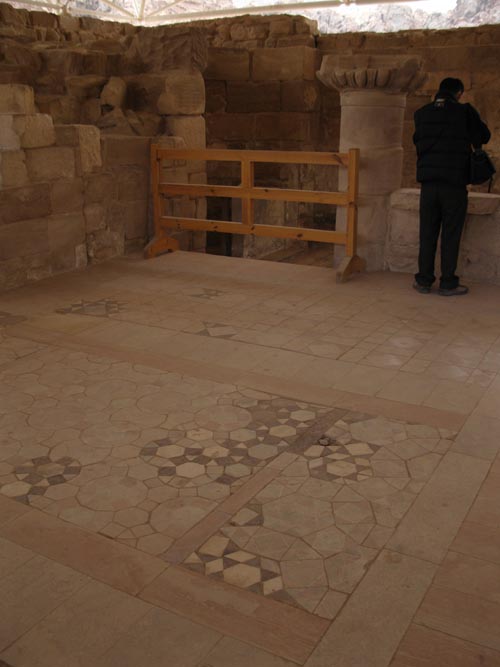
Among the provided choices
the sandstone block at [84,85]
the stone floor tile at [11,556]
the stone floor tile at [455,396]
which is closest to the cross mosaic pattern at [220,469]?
the stone floor tile at [11,556]

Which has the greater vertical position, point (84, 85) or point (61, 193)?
point (84, 85)

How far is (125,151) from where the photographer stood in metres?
7.71

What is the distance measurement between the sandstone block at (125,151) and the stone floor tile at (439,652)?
6.26 m

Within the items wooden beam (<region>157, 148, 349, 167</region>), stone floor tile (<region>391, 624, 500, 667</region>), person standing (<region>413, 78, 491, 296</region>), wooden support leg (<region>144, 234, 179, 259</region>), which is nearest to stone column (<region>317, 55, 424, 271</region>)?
wooden beam (<region>157, 148, 349, 167</region>)

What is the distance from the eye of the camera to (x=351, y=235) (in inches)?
269

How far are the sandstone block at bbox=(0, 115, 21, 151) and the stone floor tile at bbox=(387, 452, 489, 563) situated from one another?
4840 mm

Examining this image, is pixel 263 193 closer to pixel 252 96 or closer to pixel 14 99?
pixel 14 99

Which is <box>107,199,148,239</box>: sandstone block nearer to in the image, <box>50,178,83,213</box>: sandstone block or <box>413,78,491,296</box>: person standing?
<box>50,178,83,213</box>: sandstone block

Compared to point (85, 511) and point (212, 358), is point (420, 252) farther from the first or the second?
point (85, 511)

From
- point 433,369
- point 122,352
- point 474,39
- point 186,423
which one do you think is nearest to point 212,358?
point 122,352

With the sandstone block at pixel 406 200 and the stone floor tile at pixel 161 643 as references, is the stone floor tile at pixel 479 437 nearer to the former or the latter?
the stone floor tile at pixel 161 643

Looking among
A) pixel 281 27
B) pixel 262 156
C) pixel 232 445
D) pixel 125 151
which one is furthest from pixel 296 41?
pixel 232 445

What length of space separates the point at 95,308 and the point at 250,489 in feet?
10.6

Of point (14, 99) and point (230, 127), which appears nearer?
point (14, 99)
